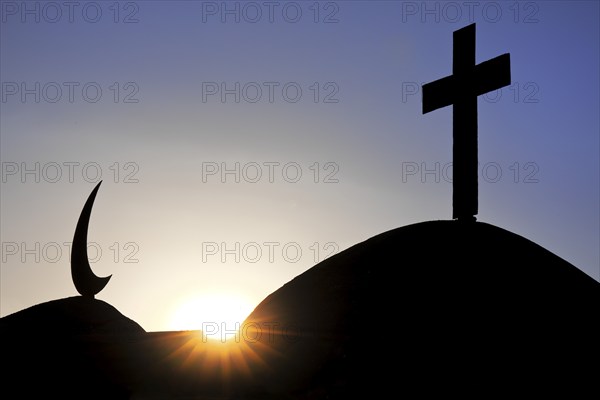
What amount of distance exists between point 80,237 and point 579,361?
6707mm

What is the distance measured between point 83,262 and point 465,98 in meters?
5.66

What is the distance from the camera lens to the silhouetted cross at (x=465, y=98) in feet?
27.6

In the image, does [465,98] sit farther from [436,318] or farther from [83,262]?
[83,262]

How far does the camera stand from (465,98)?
8961 mm

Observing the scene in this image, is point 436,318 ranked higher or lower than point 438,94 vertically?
lower

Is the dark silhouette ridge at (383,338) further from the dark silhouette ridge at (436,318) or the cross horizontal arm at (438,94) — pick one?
the cross horizontal arm at (438,94)

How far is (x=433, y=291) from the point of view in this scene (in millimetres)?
7777

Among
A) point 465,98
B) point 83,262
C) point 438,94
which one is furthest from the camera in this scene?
point 83,262

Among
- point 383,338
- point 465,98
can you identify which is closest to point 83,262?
point 383,338

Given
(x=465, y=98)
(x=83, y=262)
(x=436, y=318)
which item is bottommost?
(x=436, y=318)

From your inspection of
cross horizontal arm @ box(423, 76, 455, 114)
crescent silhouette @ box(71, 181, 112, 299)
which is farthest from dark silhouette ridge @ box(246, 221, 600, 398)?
crescent silhouette @ box(71, 181, 112, 299)

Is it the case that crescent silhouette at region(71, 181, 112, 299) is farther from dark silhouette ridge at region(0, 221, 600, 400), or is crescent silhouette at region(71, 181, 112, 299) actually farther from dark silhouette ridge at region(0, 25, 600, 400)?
dark silhouette ridge at region(0, 221, 600, 400)

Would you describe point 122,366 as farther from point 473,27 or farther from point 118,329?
point 473,27

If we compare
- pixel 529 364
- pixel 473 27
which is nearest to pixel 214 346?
pixel 529 364
